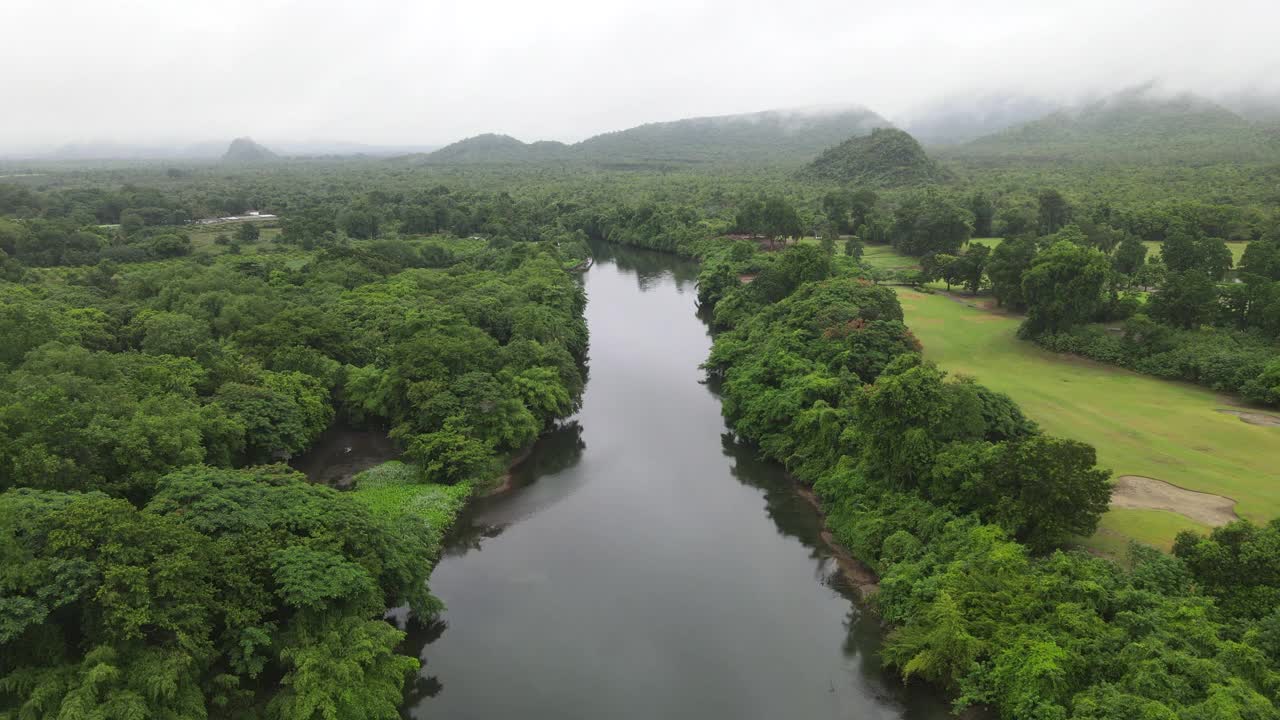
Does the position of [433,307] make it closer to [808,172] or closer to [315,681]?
[315,681]

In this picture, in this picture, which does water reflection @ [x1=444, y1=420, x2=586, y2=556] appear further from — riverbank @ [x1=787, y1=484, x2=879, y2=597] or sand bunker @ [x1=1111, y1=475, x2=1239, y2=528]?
sand bunker @ [x1=1111, y1=475, x2=1239, y2=528]

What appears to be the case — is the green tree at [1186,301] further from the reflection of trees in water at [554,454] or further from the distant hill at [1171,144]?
the distant hill at [1171,144]

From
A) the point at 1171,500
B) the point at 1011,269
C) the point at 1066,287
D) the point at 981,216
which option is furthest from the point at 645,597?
the point at 981,216

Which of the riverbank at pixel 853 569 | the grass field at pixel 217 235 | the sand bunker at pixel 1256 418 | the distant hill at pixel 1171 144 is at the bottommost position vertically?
the riverbank at pixel 853 569

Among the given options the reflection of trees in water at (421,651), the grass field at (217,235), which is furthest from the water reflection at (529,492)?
the grass field at (217,235)

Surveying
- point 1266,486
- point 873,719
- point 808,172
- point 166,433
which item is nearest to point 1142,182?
point 808,172
